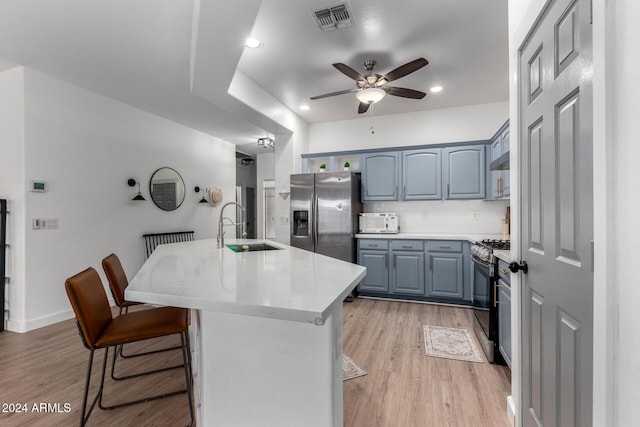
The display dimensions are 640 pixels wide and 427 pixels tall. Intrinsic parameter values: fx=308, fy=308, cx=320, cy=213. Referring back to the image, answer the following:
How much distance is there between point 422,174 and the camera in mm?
4344

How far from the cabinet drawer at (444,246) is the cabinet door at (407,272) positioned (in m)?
0.15

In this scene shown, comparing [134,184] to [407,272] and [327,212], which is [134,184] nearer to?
[327,212]

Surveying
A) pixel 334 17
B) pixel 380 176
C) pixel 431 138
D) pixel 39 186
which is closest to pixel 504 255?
pixel 334 17

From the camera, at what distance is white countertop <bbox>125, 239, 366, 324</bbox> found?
3.22ft

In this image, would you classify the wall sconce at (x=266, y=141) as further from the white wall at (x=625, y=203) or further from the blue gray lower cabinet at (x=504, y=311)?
the white wall at (x=625, y=203)

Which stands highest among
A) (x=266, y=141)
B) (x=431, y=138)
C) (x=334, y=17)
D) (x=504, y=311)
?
(x=334, y=17)

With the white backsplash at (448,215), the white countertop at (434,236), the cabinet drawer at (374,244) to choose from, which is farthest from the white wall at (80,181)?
the white backsplash at (448,215)

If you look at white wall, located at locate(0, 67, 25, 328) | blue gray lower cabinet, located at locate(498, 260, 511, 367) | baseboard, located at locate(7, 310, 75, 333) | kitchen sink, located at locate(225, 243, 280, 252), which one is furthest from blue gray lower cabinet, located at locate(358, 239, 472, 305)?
white wall, located at locate(0, 67, 25, 328)

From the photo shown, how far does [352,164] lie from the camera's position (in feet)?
16.2

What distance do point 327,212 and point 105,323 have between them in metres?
3.02

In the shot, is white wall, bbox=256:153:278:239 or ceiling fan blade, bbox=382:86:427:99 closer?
ceiling fan blade, bbox=382:86:427:99

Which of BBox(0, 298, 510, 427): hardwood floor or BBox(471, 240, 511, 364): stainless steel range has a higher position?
BBox(471, 240, 511, 364): stainless steel range

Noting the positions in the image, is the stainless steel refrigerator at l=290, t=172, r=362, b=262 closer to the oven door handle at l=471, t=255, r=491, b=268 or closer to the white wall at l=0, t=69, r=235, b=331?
the oven door handle at l=471, t=255, r=491, b=268

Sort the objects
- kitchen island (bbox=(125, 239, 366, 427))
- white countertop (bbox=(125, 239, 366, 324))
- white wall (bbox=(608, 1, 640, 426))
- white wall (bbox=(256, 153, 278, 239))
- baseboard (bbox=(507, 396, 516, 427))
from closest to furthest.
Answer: white wall (bbox=(608, 1, 640, 426)), white countertop (bbox=(125, 239, 366, 324)), kitchen island (bbox=(125, 239, 366, 427)), baseboard (bbox=(507, 396, 516, 427)), white wall (bbox=(256, 153, 278, 239))
